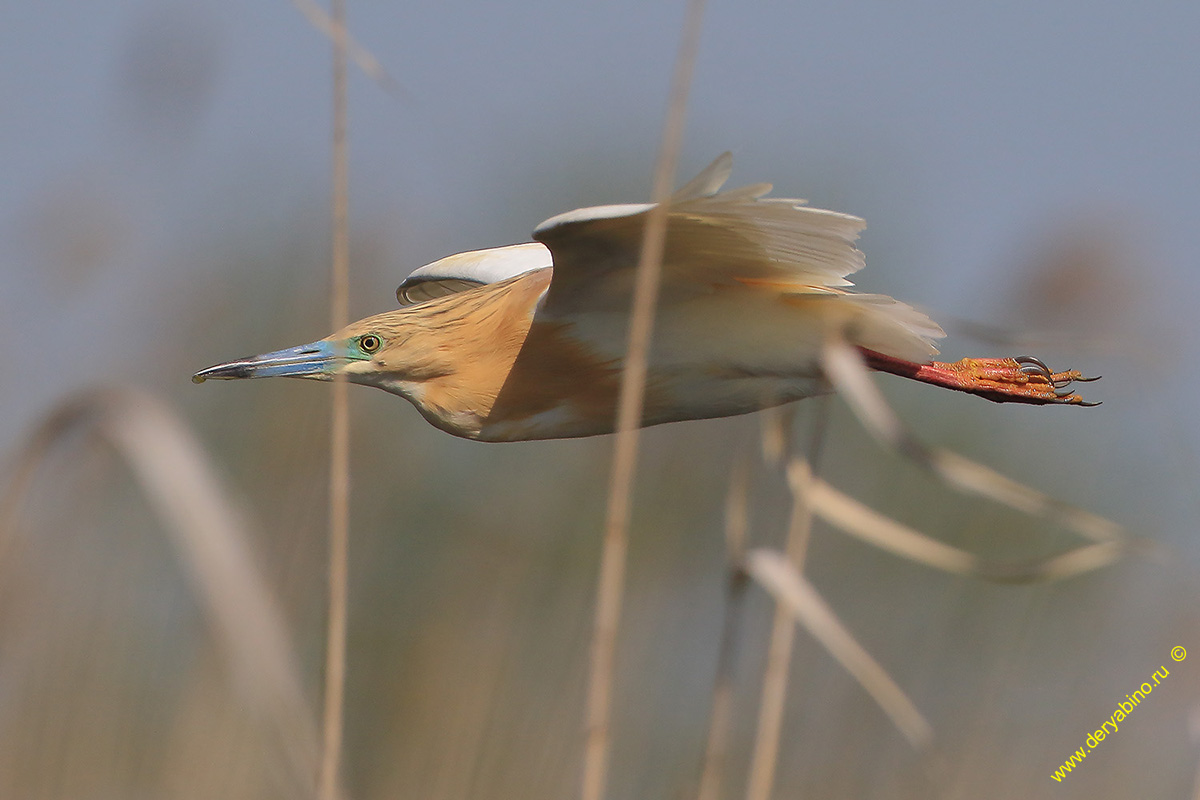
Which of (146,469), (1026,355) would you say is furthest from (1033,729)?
(146,469)

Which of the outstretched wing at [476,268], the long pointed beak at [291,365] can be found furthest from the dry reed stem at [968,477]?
the outstretched wing at [476,268]

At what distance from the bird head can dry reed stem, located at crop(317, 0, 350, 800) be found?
841 mm

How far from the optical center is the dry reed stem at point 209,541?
3.16 feet

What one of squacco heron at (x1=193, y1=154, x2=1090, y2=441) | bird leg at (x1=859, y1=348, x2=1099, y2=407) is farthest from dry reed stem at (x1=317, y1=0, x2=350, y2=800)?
bird leg at (x1=859, y1=348, x2=1099, y2=407)

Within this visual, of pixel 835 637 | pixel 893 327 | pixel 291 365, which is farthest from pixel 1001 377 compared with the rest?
→ pixel 291 365

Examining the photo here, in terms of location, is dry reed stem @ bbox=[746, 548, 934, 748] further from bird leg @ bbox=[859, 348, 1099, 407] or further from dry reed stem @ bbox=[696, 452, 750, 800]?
bird leg @ bbox=[859, 348, 1099, 407]

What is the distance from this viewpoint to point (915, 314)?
2.23 meters

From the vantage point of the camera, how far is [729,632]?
1.57m

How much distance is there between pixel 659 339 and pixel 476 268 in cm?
81

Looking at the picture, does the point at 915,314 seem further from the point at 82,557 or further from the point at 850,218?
the point at 82,557

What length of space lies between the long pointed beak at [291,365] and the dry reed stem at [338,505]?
826mm

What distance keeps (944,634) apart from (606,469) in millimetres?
2532

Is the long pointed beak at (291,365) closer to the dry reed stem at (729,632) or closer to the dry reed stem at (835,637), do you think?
the dry reed stem at (729,632)

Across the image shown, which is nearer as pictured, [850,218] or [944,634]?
[850,218]
